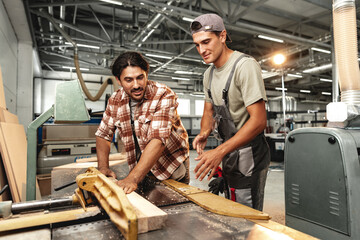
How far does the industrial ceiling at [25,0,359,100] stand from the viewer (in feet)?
14.6

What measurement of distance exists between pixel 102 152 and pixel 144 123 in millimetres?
461

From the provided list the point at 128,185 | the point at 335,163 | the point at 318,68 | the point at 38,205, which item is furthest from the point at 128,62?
the point at 318,68

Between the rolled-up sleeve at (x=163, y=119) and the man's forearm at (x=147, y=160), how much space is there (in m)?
0.04

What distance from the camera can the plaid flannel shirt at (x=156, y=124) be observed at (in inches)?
55.2

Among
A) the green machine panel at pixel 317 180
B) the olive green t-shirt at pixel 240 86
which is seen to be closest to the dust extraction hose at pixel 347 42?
the green machine panel at pixel 317 180

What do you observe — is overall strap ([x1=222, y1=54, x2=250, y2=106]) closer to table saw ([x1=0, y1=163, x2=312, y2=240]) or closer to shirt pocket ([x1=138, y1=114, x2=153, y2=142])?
shirt pocket ([x1=138, y1=114, x2=153, y2=142])

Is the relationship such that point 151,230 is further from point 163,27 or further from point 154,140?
point 163,27

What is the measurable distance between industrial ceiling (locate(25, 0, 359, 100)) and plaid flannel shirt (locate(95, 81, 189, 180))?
278 cm

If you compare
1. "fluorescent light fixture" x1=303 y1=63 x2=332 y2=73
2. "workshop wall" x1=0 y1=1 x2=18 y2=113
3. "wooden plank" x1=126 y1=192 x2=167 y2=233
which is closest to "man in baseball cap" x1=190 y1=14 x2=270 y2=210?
"wooden plank" x1=126 y1=192 x2=167 y2=233

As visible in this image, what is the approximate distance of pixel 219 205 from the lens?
0.94 meters

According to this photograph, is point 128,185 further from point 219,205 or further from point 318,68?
point 318,68

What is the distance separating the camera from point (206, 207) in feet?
3.06

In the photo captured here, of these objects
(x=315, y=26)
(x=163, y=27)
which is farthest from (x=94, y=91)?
(x=315, y=26)

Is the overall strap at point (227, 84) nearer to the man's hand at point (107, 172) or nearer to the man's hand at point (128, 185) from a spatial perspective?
the man's hand at point (128, 185)
